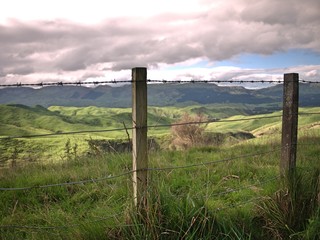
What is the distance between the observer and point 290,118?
5.73 metres

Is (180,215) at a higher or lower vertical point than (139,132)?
lower

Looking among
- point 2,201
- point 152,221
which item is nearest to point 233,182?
point 152,221

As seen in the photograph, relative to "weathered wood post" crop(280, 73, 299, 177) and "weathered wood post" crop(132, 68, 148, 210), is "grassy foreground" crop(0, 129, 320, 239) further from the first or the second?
"weathered wood post" crop(280, 73, 299, 177)

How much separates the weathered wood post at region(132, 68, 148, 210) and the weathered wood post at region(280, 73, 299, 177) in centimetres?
311

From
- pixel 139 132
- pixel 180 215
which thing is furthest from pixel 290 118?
pixel 139 132

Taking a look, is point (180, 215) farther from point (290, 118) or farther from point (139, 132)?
point (290, 118)

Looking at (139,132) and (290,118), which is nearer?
(139,132)

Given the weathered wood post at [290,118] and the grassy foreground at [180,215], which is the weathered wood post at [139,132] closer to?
the grassy foreground at [180,215]

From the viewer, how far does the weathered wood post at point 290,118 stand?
5723 mm

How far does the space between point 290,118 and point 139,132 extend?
3.32 meters

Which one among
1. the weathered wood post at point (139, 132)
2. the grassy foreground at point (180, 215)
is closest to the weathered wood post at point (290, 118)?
the grassy foreground at point (180, 215)

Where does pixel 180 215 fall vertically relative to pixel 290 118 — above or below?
below

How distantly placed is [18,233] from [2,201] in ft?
6.48

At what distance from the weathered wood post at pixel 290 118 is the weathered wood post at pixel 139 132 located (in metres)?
3.11
